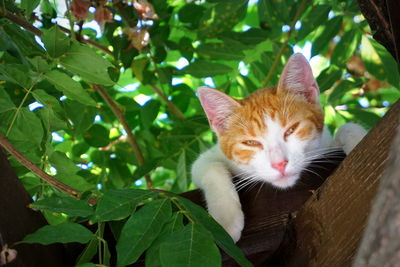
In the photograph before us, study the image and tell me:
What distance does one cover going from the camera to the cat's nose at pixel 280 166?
2.76 meters

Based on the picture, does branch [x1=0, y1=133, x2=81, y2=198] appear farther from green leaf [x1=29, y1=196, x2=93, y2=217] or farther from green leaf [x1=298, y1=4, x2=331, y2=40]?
green leaf [x1=298, y1=4, x2=331, y2=40]

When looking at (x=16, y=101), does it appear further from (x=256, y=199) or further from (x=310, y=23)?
(x=310, y=23)

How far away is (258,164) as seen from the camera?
2.95 m

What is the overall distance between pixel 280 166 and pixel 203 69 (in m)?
A: 0.91

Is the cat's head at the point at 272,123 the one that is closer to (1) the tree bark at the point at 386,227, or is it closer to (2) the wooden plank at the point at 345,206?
(2) the wooden plank at the point at 345,206

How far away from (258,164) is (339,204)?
116cm

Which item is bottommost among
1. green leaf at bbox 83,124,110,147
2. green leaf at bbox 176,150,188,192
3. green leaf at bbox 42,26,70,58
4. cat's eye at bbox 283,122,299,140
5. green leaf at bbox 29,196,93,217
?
green leaf at bbox 176,150,188,192

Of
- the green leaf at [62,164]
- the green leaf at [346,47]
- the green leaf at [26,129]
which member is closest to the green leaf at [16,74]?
the green leaf at [26,129]

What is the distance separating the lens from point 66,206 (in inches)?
72.1

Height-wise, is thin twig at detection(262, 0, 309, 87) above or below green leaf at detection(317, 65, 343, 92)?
above

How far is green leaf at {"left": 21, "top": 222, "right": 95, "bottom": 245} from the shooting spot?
5.66 ft

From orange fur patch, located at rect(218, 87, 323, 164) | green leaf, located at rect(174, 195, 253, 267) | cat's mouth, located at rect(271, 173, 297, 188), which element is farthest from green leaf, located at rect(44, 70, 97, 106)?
orange fur patch, located at rect(218, 87, 323, 164)

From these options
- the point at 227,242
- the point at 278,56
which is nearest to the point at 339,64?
the point at 278,56

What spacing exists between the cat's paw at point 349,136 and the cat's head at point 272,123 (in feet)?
0.62
